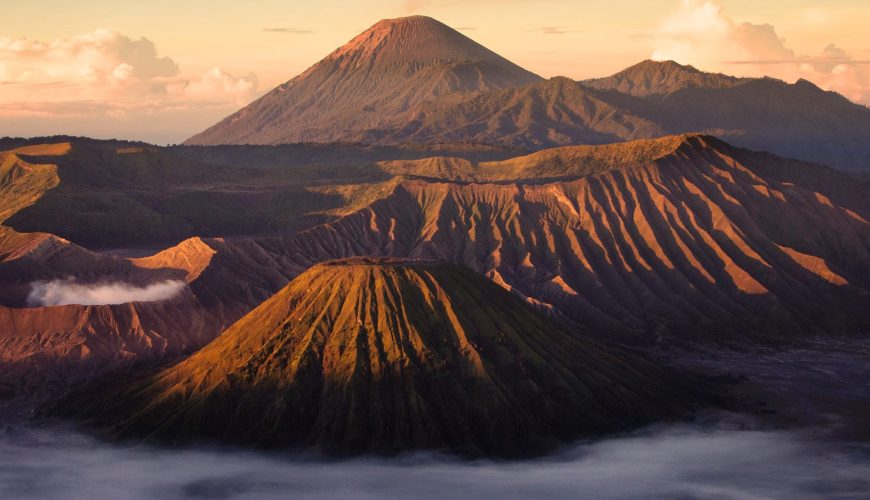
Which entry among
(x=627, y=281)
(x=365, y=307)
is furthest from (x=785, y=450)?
(x=627, y=281)

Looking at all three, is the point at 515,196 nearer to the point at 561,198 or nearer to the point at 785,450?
the point at 561,198

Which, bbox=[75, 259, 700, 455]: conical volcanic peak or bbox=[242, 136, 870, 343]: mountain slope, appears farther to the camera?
bbox=[242, 136, 870, 343]: mountain slope

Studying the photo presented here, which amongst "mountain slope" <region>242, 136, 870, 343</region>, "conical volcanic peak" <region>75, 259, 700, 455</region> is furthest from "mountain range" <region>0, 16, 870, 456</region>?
"mountain slope" <region>242, 136, 870, 343</region>

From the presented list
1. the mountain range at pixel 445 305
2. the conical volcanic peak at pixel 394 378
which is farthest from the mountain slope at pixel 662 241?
the conical volcanic peak at pixel 394 378

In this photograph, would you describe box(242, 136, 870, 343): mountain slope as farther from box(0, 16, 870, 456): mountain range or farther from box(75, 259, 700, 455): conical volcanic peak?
box(75, 259, 700, 455): conical volcanic peak

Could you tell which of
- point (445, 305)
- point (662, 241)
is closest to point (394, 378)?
point (445, 305)

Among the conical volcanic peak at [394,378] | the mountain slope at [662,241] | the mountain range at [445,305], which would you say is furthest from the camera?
the mountain slope at [662,241]

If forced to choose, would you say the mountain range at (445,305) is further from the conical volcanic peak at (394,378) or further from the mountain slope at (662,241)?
the mountain slope at (662,241)

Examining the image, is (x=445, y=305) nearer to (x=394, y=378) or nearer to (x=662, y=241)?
(x=394, y=378)
